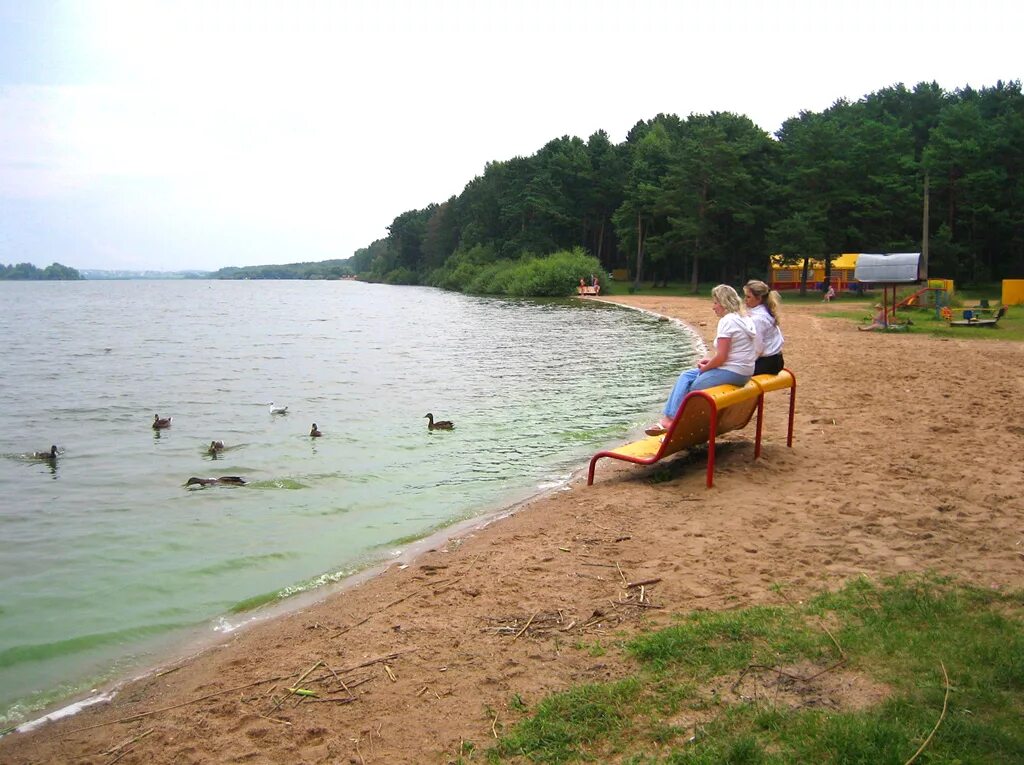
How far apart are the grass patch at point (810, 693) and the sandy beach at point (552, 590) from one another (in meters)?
0.30

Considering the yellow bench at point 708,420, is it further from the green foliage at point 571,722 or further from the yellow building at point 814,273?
the yellow building at point 814,273

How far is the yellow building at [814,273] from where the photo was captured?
180ft

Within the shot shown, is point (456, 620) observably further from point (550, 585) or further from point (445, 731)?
point (445, 731)

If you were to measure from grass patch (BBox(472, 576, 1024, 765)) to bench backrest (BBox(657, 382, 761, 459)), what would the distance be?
3299mm

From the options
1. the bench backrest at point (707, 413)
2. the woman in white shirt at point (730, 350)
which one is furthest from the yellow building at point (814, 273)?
the woman in white shirt at point (730, 350)

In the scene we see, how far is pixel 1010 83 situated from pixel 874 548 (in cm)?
7800

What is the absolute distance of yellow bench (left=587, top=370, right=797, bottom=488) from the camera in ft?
26.6

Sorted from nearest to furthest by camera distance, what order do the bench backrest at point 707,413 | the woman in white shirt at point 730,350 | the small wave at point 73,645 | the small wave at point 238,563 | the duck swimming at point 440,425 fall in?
1. the small wave at point 73,645
2. the small wave at point 238,563
3. the bench backrest at point 707,413
4. the woman in white shirt at point 730,350
5. the duck swimming at point 440,425

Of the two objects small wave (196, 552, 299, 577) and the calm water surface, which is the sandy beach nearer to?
the calm water surface

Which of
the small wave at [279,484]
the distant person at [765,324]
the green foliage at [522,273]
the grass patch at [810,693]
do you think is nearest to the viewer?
the grass patch at [810,693]

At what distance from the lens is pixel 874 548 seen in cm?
602

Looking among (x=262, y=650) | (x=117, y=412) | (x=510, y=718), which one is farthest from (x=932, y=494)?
(x=117, y=412)

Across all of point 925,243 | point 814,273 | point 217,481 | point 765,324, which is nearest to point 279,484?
point 217,481

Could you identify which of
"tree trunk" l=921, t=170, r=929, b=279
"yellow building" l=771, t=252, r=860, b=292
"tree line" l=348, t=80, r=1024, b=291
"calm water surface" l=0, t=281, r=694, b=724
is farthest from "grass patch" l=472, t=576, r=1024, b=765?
"yellow building" l=771, t=252, r=860, b=292
